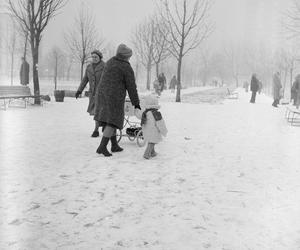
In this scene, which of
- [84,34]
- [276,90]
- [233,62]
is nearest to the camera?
[276,90]

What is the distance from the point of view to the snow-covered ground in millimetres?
3605

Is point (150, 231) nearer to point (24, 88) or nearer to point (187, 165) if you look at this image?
point (187, 165)

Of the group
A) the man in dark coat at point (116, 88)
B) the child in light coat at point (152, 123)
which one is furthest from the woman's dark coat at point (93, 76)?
the child in light coat at point (152, 123)

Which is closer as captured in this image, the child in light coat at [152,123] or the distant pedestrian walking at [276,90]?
the child in light coat at [152,123]

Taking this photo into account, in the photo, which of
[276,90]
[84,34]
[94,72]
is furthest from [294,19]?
[94,72]

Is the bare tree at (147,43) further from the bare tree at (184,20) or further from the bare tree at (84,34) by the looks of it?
the bare tree at (184,20)

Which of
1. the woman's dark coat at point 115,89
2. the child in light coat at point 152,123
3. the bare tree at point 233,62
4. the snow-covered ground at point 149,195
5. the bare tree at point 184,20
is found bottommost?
the snow-covered ground at point 149,195

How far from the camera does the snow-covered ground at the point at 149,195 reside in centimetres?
361

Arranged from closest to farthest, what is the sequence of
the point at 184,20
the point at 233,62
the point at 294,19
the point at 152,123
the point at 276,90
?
the point at 152,123, the point at 276,90, the point at 184,20, the point at 294,19, the point at 233,62

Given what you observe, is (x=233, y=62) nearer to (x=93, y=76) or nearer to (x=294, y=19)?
(x=294, y=19)

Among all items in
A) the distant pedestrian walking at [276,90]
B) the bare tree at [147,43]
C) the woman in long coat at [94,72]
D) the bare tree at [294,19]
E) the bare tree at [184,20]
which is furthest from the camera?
the bare tree at [147,43]

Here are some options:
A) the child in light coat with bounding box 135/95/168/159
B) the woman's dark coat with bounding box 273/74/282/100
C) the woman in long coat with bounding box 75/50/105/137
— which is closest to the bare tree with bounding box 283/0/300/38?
the woman's dark coat with bounding box 273/74/282/100

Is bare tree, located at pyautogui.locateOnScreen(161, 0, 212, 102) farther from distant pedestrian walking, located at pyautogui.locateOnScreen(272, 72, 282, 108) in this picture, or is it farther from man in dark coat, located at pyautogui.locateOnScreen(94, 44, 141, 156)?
man in dark coat, located at pyautogui.locateOnScreen(94, 44, 141, 156)

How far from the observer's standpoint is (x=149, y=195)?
4.76 metres
